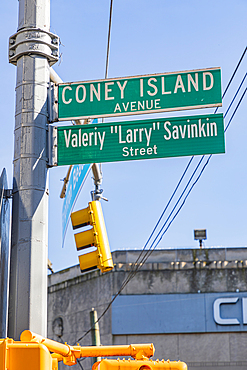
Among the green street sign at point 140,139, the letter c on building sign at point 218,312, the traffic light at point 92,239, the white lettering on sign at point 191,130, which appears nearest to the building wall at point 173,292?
the letter c on building sign at point 218,312

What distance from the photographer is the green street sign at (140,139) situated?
5789mm

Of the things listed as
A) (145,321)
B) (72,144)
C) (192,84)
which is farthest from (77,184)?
(145,321)

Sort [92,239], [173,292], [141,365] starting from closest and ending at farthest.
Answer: [141,365] < [92,239] < [173,292]

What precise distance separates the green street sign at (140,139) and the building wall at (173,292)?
17716mm

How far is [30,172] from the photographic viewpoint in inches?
221

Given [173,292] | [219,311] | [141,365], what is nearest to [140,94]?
[141,365]

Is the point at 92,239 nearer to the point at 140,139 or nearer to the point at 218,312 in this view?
the point at 140,139

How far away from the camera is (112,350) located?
5246 millimetres

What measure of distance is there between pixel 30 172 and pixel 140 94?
4.62 ft

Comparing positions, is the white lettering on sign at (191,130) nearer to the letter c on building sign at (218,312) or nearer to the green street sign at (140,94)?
the green street sign at (140,94)

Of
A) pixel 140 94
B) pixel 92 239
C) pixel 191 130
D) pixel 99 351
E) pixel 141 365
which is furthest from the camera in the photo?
pixel 92 239

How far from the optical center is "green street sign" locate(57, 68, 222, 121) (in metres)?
5.92

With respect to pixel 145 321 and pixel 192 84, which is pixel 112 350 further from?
pixel 145 321

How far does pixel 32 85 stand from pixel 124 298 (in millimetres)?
18641
